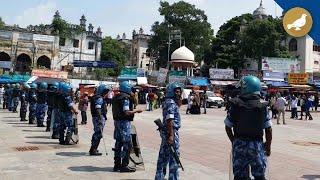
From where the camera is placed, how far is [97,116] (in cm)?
1098

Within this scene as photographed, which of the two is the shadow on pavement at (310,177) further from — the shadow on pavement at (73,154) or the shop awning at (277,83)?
the shop awning at (277,83)

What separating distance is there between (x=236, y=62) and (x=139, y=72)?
588 inches

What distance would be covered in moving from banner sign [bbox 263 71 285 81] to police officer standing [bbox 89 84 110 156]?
42.5 meters

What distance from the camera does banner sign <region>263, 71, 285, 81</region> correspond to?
51750 millimetres

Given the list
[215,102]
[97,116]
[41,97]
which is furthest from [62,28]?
[97,116]

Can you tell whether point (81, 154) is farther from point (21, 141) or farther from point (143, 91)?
point (143, 91)

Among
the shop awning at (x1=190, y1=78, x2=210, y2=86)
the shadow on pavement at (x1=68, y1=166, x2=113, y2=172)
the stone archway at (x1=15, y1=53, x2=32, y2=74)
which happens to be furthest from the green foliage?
the shadow on pavement at (x1=68, y1=166, x2=113, y2=172)

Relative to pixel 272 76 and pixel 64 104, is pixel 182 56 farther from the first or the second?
pixel 64 104

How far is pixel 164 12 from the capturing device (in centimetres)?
7300

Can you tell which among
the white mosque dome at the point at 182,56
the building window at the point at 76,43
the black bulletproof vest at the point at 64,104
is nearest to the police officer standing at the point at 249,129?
the black bulletproof vest at the point at 64,104

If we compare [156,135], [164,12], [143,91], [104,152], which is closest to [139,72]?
[143,91]

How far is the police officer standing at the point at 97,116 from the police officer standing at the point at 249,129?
17.6ft

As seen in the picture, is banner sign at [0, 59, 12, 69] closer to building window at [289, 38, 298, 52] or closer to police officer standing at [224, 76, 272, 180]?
building window at [289, 38, 298, 52]

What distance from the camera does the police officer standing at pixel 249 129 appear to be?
5.71 metres
